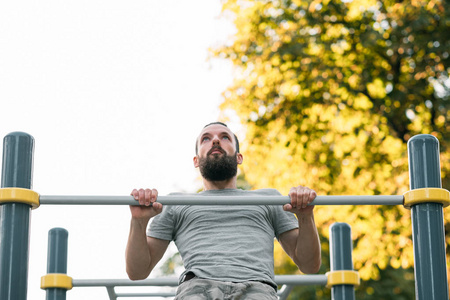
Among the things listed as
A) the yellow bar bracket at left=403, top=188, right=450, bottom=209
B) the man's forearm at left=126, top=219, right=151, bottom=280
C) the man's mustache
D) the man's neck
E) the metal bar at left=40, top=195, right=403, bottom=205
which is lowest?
the man's forearm at left=126, top=219, right=151, bottom=280

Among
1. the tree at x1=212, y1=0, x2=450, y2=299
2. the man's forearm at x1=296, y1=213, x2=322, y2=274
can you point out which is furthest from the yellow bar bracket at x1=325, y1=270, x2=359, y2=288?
the tree at x1=212, y1=0, x2=450, y2=299

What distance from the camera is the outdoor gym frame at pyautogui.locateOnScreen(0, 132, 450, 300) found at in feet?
8.39

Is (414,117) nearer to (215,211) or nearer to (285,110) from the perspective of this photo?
(285,110)

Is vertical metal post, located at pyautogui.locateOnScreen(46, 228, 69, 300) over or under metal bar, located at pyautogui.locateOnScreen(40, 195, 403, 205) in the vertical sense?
over

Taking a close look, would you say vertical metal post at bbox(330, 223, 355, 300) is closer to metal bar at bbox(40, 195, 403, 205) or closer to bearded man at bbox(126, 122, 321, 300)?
bearded man at bbox(126, 122, 321, 300)

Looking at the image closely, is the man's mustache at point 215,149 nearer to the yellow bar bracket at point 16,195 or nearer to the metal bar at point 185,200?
the metal bar at point 185,200

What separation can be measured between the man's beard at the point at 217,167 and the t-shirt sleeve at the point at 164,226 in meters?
0.24

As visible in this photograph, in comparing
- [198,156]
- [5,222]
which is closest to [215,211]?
[198,156]

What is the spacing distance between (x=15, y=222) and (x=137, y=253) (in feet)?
1.74

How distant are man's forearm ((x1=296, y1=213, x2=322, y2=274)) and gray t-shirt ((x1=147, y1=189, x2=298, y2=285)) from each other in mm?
109

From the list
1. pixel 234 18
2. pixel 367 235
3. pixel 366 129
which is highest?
pixel 234 18

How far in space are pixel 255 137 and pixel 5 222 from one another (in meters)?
6.21

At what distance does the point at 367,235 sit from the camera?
807 centimetres

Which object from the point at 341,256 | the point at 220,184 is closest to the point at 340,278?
the point at 341,256
